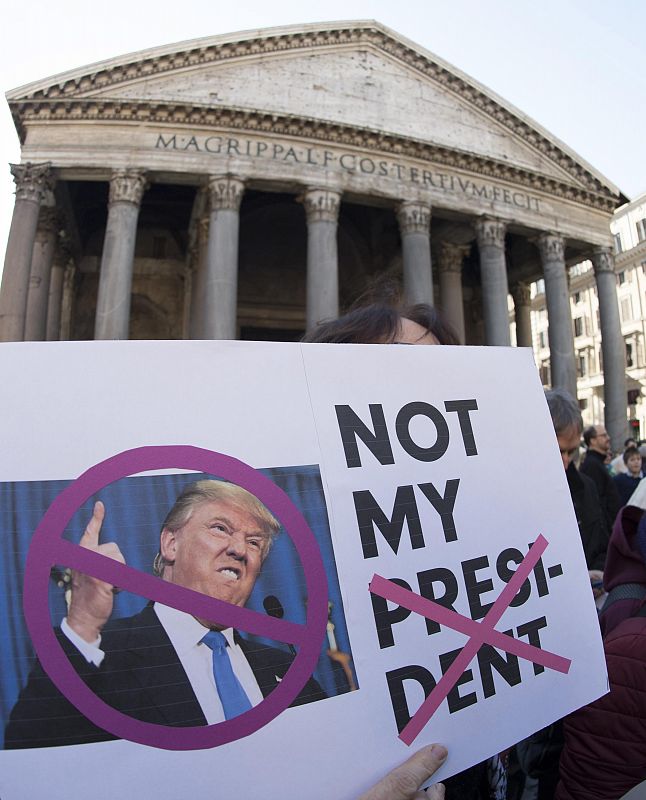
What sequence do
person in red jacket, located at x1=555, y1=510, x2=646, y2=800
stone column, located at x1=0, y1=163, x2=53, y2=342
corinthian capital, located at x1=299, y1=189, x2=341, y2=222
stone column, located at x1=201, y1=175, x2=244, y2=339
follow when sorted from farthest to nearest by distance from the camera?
corinthian capital, located at x1=299, y1=189, x2=341, y2=222 < stone column, located at x1=201, y1=175, x2=244, y2=339 < stone column, located at x1=0, y1=163, x2=53, y2=342 < person in red jacket, located at x1=555, y1=510, x2=646, y2=800

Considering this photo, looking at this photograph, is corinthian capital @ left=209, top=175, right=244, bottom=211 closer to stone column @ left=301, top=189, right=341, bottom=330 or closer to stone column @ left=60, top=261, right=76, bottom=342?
stone column @ left=301, top=189, right=341, bottom=330

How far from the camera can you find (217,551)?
39.8 inches

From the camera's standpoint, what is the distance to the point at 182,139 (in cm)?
1429

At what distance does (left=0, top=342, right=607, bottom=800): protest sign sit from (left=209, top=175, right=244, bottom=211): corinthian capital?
1410 centimetres

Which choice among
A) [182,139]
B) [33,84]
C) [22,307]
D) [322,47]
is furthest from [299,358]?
[322,47]

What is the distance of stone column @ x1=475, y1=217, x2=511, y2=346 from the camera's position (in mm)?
15898

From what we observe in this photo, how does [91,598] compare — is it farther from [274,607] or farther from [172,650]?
[274,607]

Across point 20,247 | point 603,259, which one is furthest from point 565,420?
point 603,259

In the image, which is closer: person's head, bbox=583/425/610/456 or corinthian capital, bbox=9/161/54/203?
person's head, bbox=583/425/610/456

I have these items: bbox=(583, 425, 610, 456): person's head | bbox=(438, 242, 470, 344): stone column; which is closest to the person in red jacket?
bbox=(583, 425, 610, 456): person's head

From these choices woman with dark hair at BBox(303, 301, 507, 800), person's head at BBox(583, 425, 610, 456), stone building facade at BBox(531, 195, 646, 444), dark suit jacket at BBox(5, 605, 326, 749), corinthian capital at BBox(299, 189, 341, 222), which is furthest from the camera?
stone building facade at BBox(531, 195, 646, 444)

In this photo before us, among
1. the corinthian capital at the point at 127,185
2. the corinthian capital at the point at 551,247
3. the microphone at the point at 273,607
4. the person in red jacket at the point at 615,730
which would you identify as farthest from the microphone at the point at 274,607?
the corinthian capital at the point at 551,247

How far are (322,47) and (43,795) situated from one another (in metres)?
19.5

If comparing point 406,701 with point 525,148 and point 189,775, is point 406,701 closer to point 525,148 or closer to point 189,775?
point 189,775
